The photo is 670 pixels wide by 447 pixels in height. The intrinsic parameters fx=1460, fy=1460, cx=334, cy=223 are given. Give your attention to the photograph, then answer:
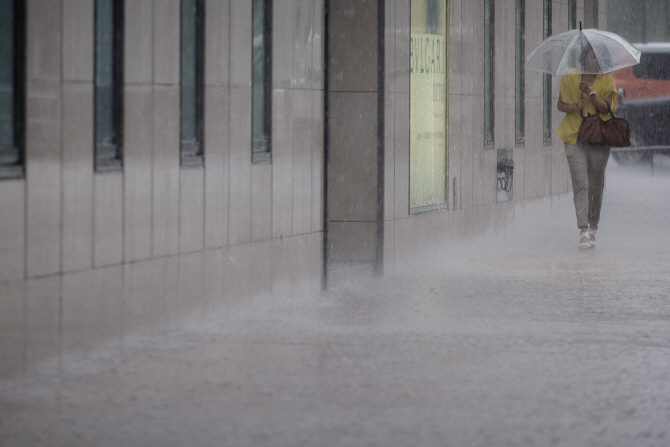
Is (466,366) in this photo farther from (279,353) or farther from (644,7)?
(644,7)

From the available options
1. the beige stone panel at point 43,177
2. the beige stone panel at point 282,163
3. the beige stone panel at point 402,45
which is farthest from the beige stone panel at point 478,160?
the beige stone panel at point 43,177

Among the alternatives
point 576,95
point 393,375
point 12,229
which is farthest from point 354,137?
point 12,229

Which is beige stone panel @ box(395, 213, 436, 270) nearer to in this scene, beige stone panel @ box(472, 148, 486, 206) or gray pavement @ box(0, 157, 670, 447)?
gray pavement @ box(0, 157, 670, 447)

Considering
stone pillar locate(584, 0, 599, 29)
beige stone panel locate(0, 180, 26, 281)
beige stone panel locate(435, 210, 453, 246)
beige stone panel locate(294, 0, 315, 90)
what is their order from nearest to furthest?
1. beige stone panel locate(0, 180, 26, 281)
2. beige stone panel locate(294, 0, 315, 90)
3. beige stone panel locate(435, 210, 453, 246)
4. stone pillar locate(584, 0, 599, 29)

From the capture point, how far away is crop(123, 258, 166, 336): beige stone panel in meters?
8.27

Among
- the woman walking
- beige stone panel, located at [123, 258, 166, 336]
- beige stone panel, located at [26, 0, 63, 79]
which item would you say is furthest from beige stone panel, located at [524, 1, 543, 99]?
beige stone panel, located at [26, 0, 63, 79]

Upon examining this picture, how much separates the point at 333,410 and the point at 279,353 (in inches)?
64.4

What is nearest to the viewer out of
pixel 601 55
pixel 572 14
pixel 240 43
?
pixel 240 43

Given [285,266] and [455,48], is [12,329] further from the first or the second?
[455,48]

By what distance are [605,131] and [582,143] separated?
1.17 ft

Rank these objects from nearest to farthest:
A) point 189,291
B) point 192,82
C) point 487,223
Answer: point 189,291, point 192,82, point 487,223

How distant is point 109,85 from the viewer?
26.6ft

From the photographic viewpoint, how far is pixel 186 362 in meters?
7.75

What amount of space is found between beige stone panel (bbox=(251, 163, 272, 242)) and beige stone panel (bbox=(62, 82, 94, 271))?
232cm
